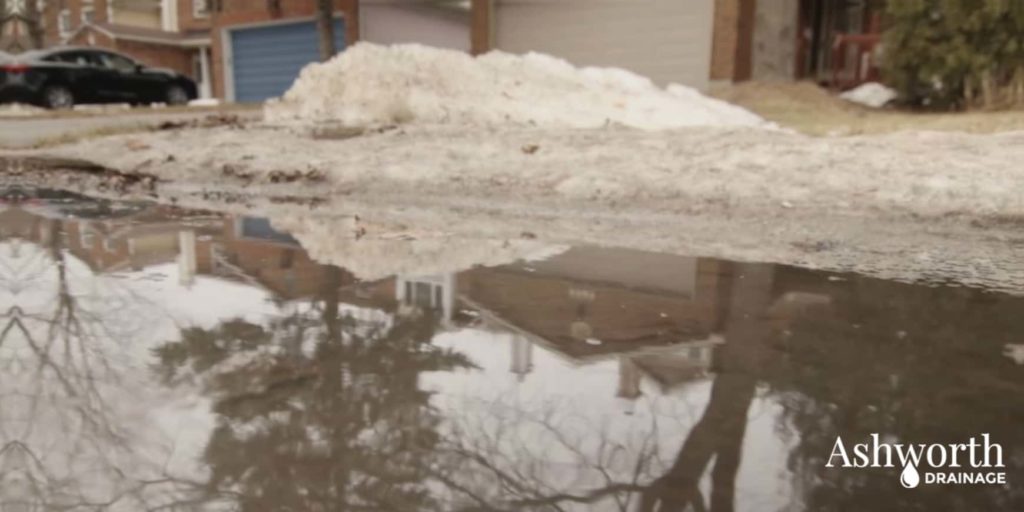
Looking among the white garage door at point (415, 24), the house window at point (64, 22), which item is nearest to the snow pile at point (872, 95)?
the white garage door at point (415, 24)

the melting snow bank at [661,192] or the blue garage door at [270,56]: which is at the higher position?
the blue garage door at [270,56]

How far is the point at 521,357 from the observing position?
125 inches

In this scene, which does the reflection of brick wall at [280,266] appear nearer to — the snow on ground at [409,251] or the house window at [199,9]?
the snow on ground at [409,251]

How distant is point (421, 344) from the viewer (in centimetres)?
329

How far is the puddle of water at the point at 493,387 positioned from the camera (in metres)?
2.16

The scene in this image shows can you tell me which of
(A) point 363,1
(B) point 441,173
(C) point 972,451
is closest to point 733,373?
(C) point 972,451

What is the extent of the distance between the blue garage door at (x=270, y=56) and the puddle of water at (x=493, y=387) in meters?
20.8

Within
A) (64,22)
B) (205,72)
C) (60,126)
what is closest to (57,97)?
(60,126)

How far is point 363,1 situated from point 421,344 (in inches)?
804

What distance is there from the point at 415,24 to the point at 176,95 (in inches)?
372

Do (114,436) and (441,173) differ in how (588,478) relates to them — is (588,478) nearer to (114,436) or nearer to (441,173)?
(114,436)

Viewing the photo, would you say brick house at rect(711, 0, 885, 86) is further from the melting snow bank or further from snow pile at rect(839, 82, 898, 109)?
the melting snow bank

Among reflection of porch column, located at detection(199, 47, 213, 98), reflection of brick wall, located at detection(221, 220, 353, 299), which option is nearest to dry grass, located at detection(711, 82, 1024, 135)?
reflection of brick wall, located at detection(221, 220, 353, 299)

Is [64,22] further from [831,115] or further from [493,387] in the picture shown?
[493,387]
